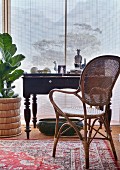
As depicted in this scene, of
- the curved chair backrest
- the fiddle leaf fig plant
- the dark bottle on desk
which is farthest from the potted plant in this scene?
the curved chair backrest

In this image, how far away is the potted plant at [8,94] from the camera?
3.88m

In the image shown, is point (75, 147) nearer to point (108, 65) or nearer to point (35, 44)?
point (108, 65)

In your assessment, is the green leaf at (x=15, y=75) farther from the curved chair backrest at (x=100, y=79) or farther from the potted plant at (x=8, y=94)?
the curved chair backrest at (x=100, y=79)

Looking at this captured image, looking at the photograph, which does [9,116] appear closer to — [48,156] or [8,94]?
[8,94]

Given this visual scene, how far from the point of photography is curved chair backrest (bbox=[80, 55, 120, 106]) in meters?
2.83

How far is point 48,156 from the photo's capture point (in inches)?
121

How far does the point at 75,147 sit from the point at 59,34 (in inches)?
73.8

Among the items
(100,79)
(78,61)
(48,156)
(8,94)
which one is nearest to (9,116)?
(8,94)

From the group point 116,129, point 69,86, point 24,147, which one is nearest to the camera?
point 24,147

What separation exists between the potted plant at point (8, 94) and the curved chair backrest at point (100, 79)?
4.26 feet

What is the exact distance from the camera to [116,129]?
4.42 metres

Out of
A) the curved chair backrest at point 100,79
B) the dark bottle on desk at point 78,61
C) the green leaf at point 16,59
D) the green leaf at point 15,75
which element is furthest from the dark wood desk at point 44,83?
the curved chair backrest at point 100,79

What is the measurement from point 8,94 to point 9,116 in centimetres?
27

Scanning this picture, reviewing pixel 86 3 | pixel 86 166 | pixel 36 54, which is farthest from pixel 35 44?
pixel 86 166
